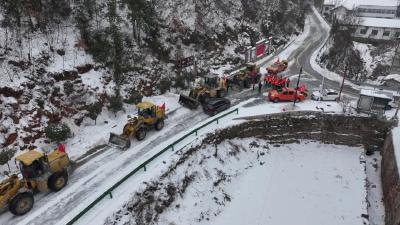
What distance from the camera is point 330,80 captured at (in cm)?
4000

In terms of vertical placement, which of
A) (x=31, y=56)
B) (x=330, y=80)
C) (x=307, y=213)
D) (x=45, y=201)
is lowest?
(x=307, y=213)

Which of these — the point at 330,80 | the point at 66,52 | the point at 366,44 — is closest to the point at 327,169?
the point at 330,80

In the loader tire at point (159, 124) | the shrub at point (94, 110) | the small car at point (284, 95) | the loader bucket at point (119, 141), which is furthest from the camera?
the small car at point (284, 95)

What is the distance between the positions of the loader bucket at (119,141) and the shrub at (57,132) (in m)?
3.23

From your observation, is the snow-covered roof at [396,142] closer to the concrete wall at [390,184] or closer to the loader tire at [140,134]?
the concrete wall at [390,184]

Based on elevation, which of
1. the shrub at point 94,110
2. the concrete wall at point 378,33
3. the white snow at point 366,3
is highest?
the white snow at point 366,3

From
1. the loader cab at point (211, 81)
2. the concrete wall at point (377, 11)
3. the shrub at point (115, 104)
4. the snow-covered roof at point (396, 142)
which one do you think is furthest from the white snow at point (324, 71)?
the concrete wall at point (377, 11)

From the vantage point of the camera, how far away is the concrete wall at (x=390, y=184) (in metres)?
21.7

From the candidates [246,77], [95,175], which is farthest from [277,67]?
[95,175]

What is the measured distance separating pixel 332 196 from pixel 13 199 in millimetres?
21407

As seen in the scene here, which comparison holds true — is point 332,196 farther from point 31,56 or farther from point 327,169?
point 31,56

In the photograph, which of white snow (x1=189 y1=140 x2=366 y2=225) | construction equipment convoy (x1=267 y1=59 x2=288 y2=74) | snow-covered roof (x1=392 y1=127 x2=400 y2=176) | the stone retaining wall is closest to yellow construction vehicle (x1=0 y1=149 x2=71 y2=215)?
white snow (x1=189 y1=140 x2=366 y2=225)

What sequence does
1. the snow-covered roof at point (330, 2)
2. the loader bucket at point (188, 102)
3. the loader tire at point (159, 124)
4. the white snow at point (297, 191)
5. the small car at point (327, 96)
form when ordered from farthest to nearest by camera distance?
1. the snow-covered roof at point (330, 2)
2. the small car at point (327, 96)
3. the loader bucket at point (188, 102)
4. the loader tire at point (159, 124)
5. the white snow at point (297, 191)

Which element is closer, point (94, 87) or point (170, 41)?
point (94, 87)
